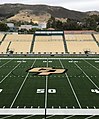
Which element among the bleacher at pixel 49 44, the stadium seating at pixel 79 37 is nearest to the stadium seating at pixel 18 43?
the bleacher at pixel 49 44

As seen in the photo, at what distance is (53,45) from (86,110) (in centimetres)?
4240

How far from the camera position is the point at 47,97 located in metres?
19.6

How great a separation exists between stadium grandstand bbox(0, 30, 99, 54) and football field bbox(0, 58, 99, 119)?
2479 centimetres

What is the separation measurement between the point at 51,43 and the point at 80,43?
6.43m

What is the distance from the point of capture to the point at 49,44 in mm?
59188

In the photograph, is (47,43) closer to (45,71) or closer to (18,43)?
(18,43)

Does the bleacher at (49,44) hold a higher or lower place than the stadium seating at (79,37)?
lower

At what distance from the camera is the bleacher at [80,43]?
55469 mm

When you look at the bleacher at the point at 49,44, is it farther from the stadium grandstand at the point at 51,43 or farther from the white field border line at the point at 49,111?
the white field border line at the point at 49,111

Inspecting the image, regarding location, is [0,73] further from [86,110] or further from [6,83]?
[86,110]

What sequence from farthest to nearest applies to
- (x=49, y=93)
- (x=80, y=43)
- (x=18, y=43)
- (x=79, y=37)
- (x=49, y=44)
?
(x=79, y=37), (x=80, y=43), (x=18, y=43), (x=49, y=44), (x=49, y=93)

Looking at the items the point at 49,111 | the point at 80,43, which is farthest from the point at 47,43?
the point at 49,111

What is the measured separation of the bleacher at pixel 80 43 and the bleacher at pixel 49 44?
1789 mm

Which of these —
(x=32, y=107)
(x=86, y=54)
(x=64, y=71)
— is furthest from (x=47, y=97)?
(x=86, y=54)
